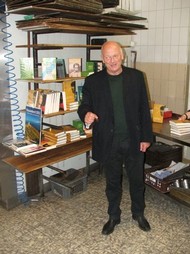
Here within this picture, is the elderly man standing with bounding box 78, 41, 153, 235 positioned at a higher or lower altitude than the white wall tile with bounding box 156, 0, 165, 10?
lower

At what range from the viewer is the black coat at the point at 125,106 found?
2.14 metres

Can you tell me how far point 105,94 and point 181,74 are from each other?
1643 millimetres

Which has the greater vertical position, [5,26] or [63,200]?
[5,26]

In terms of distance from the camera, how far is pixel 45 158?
2.73 m

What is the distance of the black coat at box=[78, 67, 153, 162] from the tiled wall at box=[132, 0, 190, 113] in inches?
56.7

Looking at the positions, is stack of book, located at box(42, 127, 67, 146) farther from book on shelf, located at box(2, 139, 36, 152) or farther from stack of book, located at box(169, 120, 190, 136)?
stack of book, located at box(169, 120, 190, 136)

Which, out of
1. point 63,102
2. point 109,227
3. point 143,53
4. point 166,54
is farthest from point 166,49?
point 109,227

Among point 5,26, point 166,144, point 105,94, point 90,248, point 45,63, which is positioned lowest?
point 90,248

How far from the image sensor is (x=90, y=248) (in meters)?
2.21

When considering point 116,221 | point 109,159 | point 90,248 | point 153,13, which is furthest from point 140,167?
point 153,13

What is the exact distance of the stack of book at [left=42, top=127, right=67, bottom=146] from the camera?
106 inches

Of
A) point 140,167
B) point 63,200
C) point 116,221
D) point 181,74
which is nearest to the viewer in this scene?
point 140,167

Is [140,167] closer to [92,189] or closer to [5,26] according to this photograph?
[92,189]

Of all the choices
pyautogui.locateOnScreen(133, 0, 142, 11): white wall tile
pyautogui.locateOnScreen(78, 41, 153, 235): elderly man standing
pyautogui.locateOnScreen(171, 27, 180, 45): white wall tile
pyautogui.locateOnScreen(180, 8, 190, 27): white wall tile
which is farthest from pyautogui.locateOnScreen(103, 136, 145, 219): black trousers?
pyautogui.locateOnScreen(133, 0, 142, 11): white wall tile
